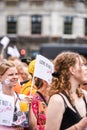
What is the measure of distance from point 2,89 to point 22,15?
37.1 m

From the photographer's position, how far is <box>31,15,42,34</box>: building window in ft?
138

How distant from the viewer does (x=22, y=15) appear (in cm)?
4209

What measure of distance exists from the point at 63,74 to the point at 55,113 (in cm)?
37

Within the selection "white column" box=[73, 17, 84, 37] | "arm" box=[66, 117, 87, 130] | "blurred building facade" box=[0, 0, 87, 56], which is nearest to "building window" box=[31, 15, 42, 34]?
"blurred building facade" box=[0, 0, 87, 56]

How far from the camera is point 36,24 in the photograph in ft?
139

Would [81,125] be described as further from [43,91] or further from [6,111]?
[43,91]

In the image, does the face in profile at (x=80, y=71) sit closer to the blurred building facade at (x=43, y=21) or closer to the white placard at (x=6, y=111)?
the white placard at (x=6, y=111)

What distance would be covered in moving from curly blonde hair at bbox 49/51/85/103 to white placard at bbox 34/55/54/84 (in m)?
0.70

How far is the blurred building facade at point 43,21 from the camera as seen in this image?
1622 inches

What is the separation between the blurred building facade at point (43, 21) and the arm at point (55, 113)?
36602 millimetres

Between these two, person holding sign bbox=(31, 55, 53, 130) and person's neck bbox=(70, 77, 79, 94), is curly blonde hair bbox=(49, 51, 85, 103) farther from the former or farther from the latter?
person holding sign bbox=(31, 55, 53, 130)

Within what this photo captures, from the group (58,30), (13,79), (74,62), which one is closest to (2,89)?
(13,79)

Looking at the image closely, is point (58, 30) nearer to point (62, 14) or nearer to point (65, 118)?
point (62, 14)

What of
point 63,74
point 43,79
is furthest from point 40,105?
point 63,74
